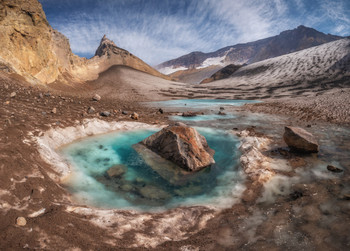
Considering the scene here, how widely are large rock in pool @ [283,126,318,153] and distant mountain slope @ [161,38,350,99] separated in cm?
3331

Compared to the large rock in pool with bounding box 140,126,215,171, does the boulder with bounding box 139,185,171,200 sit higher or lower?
lower

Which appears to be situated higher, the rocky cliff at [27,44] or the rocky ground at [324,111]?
the rocky cliff at [27,44]

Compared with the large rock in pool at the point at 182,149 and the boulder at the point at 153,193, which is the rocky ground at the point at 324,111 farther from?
the boulder at the point at 153,193

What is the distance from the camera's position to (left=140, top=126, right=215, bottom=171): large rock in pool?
7.30 meters

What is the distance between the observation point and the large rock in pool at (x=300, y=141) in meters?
7.83

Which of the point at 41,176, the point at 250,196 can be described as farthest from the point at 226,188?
the point at 41,176

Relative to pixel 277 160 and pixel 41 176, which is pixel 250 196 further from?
pixel 41 176

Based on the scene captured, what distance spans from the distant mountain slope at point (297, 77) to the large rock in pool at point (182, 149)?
3557 cm

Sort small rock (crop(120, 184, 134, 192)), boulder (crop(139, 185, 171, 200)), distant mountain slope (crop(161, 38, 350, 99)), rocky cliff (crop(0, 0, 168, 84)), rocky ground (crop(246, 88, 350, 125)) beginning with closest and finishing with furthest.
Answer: boulder (crop(139, 185, 171, 200))
small rock (crop(120, 184, 134, 192))
rocky ground (crop(246, 88, 350, 125))
rocky cliff (crop(0, 0, 168, 84))
distant mountain slope (crop(161, 38, 350, 99))

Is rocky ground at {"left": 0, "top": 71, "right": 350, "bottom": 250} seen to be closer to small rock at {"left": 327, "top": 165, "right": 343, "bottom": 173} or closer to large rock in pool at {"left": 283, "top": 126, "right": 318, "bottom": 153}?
small rock at {"left": 327, "top": 165, "right": 343, "bottom": 173}

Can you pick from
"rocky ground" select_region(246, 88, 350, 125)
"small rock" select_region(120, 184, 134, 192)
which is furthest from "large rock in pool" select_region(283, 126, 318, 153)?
"rocky ground" select_region(246, 88, 350, 125)

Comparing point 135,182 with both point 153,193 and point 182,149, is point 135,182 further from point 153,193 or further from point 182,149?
point 182,149

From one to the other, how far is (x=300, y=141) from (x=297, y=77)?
5369 cm

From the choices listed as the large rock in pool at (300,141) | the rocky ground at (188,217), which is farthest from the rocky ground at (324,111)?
the rocky ground at (188,217)
